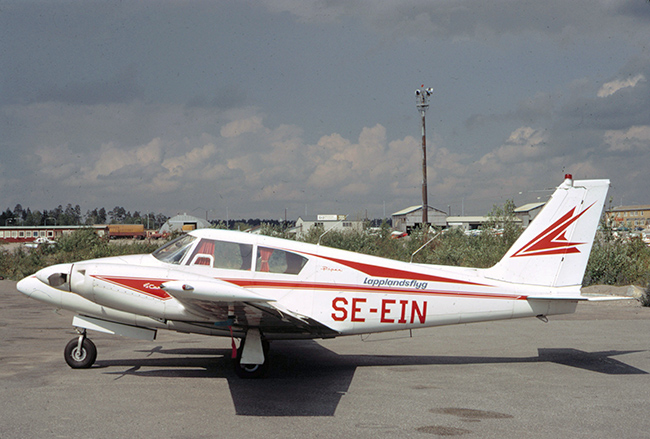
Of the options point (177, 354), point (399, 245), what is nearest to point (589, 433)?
point (177, 354)

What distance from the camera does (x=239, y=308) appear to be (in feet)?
23.0

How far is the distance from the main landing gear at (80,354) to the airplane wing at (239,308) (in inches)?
88.9

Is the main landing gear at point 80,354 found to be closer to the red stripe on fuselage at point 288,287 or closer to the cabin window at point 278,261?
the red stripe on fuselage at point 288,287

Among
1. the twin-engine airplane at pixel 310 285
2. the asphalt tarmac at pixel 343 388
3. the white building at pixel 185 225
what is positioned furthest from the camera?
the white building at pixel 185 225

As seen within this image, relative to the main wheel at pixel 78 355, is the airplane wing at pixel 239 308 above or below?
above

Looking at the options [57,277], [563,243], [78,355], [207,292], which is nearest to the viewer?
[207,292]

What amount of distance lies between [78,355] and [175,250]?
2293 millimetres

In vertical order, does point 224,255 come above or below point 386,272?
above

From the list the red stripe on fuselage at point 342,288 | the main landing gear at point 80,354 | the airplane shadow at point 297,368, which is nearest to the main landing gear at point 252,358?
the airplane shadow at point 297,368

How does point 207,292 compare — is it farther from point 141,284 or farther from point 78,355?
point 78,355

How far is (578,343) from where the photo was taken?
10.9m

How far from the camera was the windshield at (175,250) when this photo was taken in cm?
833

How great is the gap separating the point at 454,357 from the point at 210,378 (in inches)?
177

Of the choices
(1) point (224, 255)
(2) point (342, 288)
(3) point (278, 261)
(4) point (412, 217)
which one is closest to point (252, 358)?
(3) point (278, 261)
